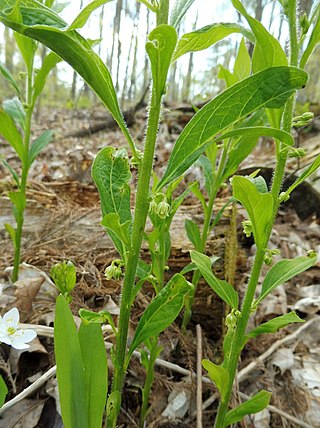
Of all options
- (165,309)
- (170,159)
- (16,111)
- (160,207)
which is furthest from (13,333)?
(16,111)

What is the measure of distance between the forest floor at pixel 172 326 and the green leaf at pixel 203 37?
113 cm

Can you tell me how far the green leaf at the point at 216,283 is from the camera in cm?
121

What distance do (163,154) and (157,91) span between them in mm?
4100

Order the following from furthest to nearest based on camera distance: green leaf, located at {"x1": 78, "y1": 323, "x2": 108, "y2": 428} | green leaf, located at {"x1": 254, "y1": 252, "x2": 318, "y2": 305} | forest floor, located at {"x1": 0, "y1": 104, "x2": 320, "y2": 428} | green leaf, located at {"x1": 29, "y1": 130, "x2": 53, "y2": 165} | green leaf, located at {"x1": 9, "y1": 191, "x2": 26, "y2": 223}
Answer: green leaf, located at {"x1": 29, "y1": 130, "x2": 53, "y2": 165}
green leaf, located at {"x1": 9, "y1": 191, "x2": 26, "y2": 223}
forest floor, located at {"x1": 0, "y1": 104, "x2": 320, "y2": 428}
green leaf, located at {"x1": 254, "y1": 252, "x2": 318, "y2": 305}
green leaf, located at {"x1": 78, "y1": 323, "x2": 108, "y2": 428}

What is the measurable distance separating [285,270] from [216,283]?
0.82ft

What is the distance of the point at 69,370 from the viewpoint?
0.93 meters

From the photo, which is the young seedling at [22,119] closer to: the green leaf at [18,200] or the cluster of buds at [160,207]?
the green leaf at [18,200]

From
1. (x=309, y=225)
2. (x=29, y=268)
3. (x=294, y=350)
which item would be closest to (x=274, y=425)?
(x=294, y=350)

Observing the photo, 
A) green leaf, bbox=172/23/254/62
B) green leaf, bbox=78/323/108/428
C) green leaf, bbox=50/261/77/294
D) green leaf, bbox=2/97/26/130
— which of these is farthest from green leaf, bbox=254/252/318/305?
green leaf, bbox=2/97/26/130

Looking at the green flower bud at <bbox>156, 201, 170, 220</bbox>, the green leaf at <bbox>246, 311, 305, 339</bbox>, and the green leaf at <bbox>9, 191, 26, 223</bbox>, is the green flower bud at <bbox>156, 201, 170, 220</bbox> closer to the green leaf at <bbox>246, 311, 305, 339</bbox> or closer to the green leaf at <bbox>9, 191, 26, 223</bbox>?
the green leaf at <bbox>246, 311, 305, 339</bbox>

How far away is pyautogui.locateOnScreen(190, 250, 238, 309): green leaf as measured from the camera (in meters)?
1.21

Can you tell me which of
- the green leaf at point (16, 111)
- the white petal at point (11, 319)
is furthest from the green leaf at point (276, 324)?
the green leaf at point (16, 111)

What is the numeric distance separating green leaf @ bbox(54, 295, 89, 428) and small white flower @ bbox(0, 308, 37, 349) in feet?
0.78

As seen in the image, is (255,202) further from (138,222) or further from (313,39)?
(313,39)
